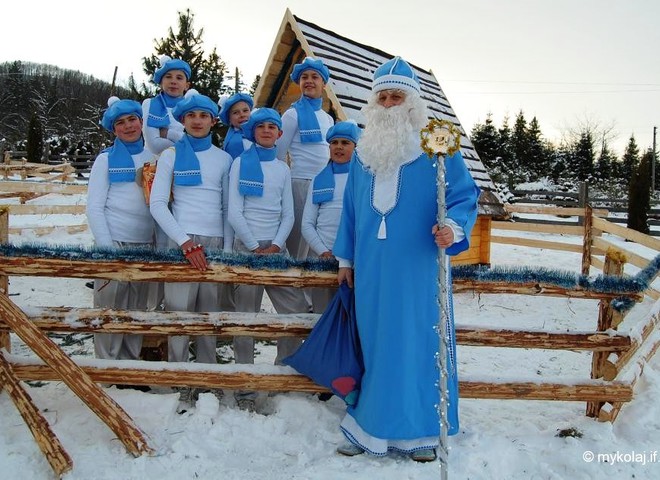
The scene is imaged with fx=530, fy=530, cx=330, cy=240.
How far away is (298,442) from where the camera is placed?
3.24 m

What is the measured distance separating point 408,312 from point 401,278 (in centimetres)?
20

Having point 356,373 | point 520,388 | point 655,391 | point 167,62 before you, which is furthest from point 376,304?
point 167,62

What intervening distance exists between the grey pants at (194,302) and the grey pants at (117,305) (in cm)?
33

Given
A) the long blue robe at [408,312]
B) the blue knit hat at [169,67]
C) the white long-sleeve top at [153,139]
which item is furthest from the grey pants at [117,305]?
the long blue robe at [408,312]

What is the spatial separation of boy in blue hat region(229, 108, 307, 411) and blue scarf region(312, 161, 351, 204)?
0.21m

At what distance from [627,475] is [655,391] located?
128 centimetres

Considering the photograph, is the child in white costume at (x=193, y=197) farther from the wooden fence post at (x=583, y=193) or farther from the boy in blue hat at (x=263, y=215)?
the wooden fence post at (x=583, y=193)

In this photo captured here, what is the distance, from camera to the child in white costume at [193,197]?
3602 mm

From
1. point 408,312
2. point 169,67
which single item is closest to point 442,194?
point 408,312

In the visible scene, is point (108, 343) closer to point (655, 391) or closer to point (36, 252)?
point (36, 252)

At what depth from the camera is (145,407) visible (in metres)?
3.37

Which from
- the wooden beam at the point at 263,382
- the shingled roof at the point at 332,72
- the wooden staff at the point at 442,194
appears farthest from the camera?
the shingled roof at the point at 332,72

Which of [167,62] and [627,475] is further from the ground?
[167,62]

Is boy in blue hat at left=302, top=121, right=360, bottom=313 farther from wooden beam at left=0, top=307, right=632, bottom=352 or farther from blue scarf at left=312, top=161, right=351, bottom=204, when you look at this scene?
wooden beam at left=0, top=307, right=632, bottom=352
